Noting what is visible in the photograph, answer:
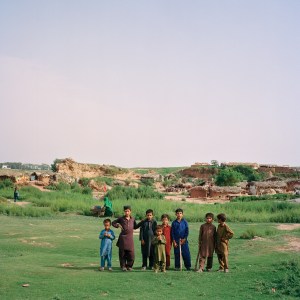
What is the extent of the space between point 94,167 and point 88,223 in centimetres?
4747

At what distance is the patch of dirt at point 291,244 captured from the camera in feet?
48.1

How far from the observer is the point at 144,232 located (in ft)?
38.2

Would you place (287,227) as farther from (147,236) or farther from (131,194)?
(131,194)

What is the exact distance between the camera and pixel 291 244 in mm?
15547

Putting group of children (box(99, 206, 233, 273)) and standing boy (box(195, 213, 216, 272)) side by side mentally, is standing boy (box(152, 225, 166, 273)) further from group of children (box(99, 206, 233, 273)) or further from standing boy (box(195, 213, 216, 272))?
standing boy (box(195, 213, 216, 272))

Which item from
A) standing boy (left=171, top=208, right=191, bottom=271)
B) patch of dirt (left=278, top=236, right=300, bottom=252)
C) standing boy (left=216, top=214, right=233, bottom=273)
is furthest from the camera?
patch of dirt (left=278, top=236, right=300, bottom=252)

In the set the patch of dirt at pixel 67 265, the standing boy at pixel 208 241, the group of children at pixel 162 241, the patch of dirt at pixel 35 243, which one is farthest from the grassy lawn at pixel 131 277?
the standing boy at pixel 208 241

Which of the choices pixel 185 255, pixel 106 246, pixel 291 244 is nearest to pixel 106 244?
pixel 106 246

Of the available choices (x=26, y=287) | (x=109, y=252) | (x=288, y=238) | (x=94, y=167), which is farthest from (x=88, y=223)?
(x=94, y=167)

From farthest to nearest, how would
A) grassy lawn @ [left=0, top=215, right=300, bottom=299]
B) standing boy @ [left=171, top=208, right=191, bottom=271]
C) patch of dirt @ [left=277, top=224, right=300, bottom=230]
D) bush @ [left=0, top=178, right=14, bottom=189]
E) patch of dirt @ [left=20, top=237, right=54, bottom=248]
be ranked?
bush @ [left=0, top=178, right=14, bottom=189] → patch of dirt @ [left=277, top=224, right=300, bottom=230] → patch of dirt @ [left=20, top=237, right=54, bottom=248] → standing boy @ [left=171, top=208, right=191, bottom=271] → grassy lawn @ [left=0, top=215, right=300, bottom=299]

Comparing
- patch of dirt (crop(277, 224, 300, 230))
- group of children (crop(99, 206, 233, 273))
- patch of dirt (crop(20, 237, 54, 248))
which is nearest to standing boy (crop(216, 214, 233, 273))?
group of children (crop(99, 206, 233, 273))

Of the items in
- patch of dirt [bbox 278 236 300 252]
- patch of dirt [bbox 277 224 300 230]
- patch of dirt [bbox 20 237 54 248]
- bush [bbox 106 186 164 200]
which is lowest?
patch of dirt [bbox 20 237 54 248]

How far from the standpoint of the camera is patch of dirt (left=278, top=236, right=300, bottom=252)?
1468 centimetres

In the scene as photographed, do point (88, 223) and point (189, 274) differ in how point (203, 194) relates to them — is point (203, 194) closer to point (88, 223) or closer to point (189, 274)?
point (88, 223)
